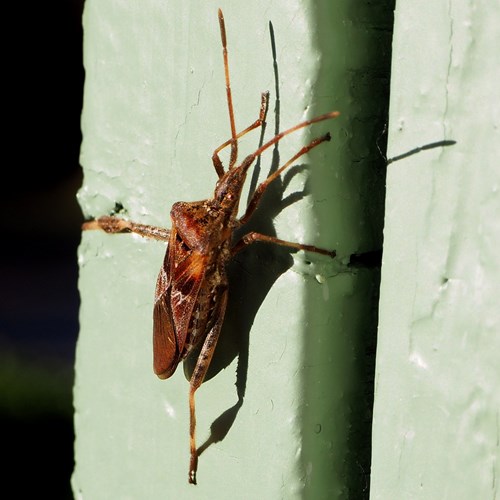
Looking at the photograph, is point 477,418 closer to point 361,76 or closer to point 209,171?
point 361,76

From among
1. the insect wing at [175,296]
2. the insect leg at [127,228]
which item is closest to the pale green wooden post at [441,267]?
the insect wing at [175,296]

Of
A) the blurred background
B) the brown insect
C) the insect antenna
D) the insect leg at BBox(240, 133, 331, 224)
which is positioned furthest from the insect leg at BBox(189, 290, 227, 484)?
the blurred background

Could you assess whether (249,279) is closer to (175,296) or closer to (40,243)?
(175,296)

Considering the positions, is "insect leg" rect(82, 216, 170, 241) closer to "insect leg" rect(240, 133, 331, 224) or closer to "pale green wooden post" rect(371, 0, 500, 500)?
"insect leg" rect(240, 133, 331, 224)

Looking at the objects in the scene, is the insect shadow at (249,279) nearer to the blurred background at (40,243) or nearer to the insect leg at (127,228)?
the insect leg at (127,228)

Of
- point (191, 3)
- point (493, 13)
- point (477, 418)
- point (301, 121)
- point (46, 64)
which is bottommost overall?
point (477, 418)

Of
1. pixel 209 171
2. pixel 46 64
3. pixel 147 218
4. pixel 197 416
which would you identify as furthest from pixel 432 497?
pixel 46 64

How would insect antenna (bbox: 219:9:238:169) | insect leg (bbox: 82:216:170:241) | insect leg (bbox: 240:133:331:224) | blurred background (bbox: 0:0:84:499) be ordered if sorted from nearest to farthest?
insect leg (bbox: 240:133:331:224) → insect antenna (bbox: 219:9:238:169) → insect leg (bbox: 82:216:170:241) → blurred background (bbox: 0:0:84:499)
